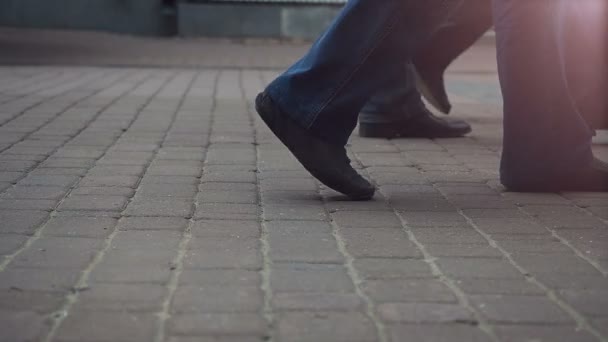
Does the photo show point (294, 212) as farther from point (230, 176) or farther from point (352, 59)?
point (230, 176)

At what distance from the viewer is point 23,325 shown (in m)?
2.12

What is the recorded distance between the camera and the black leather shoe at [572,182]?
3.59 m

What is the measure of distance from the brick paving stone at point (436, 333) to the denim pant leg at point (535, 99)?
4.97 feet

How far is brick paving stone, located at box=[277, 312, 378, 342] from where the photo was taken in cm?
208

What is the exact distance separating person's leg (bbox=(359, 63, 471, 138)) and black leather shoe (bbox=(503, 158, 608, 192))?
4.45 ft

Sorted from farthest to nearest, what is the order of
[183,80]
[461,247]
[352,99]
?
[183,80] → [352,99] → [461,247]

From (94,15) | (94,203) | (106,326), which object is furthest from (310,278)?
(94,15)

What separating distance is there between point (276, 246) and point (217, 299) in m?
0.50

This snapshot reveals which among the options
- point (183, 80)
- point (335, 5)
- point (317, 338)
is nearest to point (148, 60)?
point (183, 80)

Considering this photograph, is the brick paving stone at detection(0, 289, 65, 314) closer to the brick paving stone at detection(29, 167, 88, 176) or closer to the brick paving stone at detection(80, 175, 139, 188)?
the brick paving stone at detection(80, 175, 139, 188)

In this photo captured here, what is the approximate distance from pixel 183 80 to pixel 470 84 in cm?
218

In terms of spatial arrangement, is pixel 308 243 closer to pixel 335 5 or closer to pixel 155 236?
pixel 155 236

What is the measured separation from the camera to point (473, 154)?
178 inches

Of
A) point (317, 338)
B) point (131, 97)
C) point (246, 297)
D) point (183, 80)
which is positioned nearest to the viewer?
point (317, 338)
